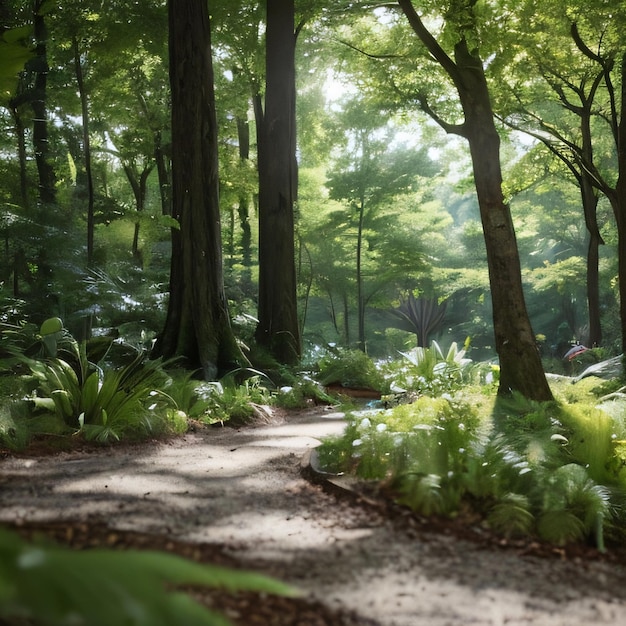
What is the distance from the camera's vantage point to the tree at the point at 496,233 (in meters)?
6.80


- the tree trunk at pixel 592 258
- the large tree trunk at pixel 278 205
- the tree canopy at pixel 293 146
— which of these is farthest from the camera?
the tree trunk at pixel 592 258

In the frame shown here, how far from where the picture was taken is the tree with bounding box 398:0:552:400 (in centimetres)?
680

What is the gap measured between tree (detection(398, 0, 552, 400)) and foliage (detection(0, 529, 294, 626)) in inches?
240

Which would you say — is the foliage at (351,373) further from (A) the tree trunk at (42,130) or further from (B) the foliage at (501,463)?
(A) the tree trunk at (42,130)

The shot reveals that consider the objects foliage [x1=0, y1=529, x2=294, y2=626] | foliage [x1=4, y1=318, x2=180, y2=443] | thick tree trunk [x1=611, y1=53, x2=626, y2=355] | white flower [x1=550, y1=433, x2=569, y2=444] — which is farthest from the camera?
thick tree trunk [x1=611, y1=53, x2=626, y2=355]

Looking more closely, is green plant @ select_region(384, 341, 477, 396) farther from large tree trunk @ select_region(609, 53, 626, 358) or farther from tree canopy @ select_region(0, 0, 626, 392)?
large tree trunk @ select_region(609, 53, 626, 358)

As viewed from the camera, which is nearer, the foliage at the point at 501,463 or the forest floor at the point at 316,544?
the forest floor at the point at 316,544

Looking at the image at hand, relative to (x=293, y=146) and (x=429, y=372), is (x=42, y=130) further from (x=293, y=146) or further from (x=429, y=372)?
(x=429, y=372)

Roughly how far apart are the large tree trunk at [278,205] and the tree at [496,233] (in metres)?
5.14

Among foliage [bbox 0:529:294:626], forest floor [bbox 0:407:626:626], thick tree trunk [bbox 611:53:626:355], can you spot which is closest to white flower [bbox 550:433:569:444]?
forest floor [bbox 0:407:626:626]

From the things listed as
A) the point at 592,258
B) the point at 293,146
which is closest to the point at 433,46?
the point at 293,146

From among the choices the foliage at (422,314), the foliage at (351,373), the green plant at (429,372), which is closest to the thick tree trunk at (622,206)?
the green plant at (429,372)

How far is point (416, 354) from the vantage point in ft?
38.0

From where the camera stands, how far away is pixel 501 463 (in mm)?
4039
